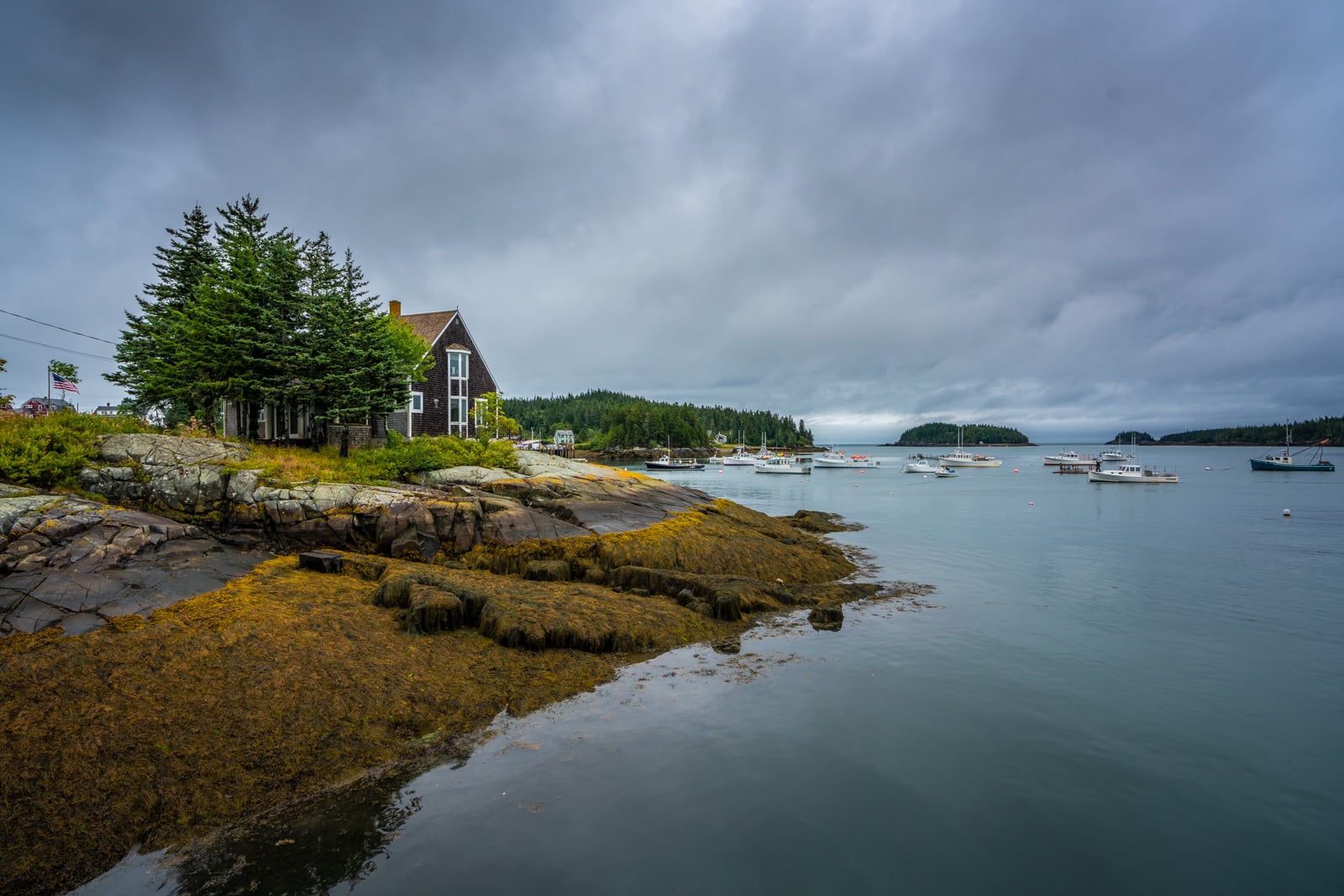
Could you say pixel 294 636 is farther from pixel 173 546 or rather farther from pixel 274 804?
pixel 173 546

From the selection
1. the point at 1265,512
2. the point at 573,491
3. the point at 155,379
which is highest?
the point at 155,379

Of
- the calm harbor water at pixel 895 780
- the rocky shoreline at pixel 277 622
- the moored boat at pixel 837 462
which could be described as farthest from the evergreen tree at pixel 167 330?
the moored boat at pixel 837 462

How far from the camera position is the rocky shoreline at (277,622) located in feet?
24.4

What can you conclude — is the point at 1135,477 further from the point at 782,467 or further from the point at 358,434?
the point at 358,434

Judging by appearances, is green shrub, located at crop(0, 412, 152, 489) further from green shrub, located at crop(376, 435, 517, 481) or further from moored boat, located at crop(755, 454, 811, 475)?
moored boat, located at crop(755, 454, 811, 475)

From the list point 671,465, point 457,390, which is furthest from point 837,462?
point 457,390

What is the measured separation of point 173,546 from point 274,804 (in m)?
8.99

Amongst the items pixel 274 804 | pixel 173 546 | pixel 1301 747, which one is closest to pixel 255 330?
pixel 173 546

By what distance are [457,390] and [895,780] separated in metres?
40.7

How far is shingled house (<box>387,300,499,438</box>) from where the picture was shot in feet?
133

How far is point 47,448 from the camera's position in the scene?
1620cm

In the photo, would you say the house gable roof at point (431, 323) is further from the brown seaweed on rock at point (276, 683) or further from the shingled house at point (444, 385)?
the brown seaweed on rock at point (276, 683)

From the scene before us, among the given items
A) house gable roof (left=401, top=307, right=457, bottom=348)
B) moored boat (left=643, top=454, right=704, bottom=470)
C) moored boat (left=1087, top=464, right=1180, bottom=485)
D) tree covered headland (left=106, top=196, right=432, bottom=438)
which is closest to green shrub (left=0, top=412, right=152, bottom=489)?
tree covered headland (left=106, top=196, right=432, bottom=438)

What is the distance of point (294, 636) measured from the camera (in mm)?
10812
